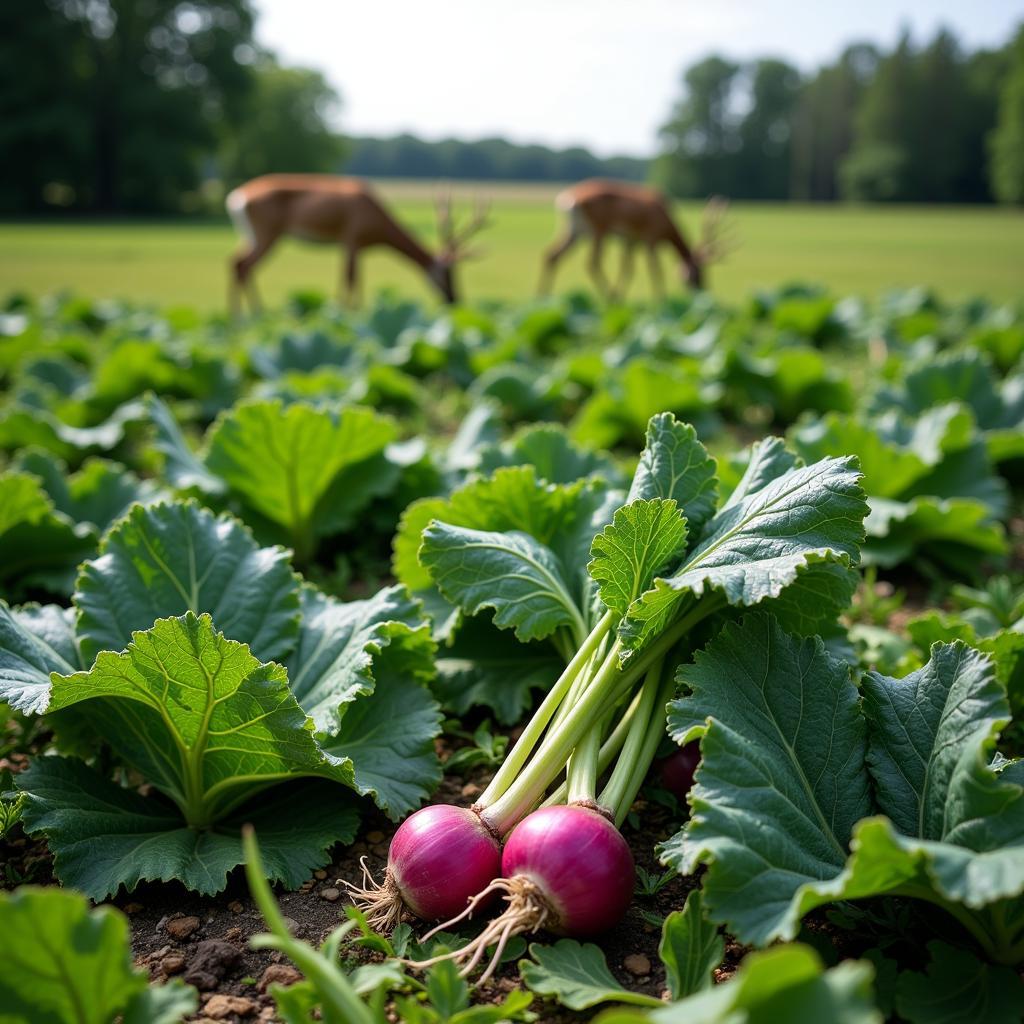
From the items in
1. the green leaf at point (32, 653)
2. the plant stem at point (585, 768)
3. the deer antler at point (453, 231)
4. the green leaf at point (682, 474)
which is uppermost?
the deer antler at point (453, 231)

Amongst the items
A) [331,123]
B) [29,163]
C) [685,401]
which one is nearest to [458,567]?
[685,401]

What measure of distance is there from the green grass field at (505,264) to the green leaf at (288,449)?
9239mm

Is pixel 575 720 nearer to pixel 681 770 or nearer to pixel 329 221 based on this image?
pixel 681 770

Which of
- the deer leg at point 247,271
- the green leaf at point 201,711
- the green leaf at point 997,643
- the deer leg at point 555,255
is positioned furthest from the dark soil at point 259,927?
the deer leg at point 555,255

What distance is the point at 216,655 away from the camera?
5.70 ft

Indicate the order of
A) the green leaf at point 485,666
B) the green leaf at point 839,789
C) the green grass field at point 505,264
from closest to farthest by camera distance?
the green leaf at point 839,789, the green leaf at point 485,666, the green grass field at point 505,264

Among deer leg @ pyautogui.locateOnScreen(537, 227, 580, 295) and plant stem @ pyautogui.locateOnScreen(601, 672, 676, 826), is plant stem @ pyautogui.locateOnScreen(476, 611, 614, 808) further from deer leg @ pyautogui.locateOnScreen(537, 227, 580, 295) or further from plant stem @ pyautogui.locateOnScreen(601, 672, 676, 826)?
deer leg @ pyautogui.locateOnScreen(537, 227, 580, 295)

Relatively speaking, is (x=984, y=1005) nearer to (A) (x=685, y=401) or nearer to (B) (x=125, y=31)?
(A) (x=685, y=401)

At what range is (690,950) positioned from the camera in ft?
5.14

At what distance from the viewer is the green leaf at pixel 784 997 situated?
44.0 inches

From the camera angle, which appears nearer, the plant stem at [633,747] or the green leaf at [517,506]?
the plant stem at [633,747]

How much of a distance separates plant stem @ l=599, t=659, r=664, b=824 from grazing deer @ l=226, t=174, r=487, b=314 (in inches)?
416

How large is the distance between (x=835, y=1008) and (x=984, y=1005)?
21.7 inches

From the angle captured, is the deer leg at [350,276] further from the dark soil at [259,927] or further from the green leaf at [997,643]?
the dark soil at [259,927]
